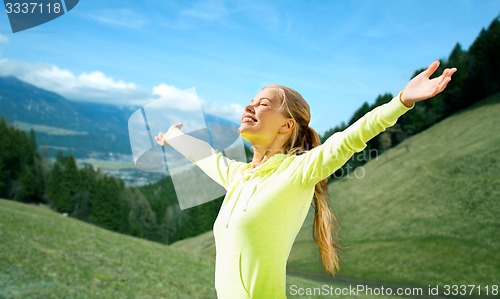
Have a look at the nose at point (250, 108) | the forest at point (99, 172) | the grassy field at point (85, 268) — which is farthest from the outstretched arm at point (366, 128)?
the forest at point (99, 172)

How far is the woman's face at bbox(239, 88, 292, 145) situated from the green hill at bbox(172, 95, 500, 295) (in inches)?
1240

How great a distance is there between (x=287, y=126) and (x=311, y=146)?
22cm

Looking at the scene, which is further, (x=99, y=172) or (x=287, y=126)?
(x=99, y=172)

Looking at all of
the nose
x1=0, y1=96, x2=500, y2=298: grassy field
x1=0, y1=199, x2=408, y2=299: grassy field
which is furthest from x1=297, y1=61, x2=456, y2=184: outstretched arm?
x1=0, y1=199, x2=408, y2=299: grassy field

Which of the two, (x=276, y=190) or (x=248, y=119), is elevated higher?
(x=248, y=119)

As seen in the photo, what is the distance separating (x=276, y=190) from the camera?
8.71ft

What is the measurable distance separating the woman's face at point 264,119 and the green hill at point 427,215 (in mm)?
31505

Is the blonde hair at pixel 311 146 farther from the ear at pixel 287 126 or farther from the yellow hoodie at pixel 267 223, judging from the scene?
the yellow hoodie at pixel 267 223

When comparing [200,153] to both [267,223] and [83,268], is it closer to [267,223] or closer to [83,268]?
[267,223]

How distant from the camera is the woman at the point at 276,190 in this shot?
2439mm

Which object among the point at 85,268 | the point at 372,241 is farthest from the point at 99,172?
the point at 85,268

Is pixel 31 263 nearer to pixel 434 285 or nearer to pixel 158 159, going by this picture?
pixel 158 159

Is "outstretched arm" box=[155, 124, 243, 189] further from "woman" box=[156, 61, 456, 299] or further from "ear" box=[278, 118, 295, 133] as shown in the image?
"ear" box=[278, 118, 295, 133]

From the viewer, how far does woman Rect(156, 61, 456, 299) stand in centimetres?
244
